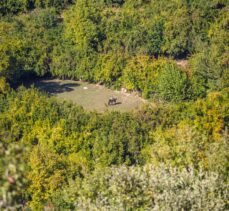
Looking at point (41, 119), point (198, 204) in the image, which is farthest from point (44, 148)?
point (198, 204)

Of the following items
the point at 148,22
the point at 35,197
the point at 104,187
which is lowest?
the point at 35,197

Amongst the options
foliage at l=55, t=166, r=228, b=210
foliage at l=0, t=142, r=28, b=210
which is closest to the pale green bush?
foliage at l=55, t=166, r=228, b=210

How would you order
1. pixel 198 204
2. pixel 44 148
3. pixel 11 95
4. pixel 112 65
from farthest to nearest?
pixel 112 65 < pixel 11 95 < pixel 44 148 < pixel 198 204

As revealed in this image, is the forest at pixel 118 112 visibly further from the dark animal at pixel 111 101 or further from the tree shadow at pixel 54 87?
the dark animal at pixel 111 101

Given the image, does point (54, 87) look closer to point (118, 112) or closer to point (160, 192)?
point (118, 112)

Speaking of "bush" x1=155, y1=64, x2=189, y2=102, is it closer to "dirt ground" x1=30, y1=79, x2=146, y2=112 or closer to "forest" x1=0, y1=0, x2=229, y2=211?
"forest" x1=0, y1=0, x2=229, y2=211

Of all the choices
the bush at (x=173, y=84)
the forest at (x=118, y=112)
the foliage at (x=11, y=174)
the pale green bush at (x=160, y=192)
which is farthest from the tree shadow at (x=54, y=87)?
the foliage at (x=11, y=174)

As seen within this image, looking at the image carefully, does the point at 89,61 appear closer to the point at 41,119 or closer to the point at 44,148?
the point at 41,119
